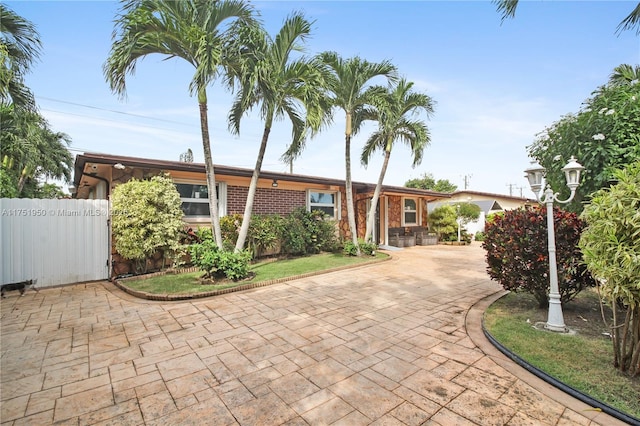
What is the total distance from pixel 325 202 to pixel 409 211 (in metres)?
6.46

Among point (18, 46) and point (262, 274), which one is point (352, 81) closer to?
point (262, 274)

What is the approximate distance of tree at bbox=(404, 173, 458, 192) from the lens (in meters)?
45.8

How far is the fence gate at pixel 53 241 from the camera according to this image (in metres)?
6.39

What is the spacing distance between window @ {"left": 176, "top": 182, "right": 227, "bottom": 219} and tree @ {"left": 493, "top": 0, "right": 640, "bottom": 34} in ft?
28.5

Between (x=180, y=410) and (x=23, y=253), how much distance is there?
7.18 m

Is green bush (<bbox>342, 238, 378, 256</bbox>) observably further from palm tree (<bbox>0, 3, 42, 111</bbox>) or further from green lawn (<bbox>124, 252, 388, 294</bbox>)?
palm tree (<bbox>0, 3, 42, 111</bbox>)

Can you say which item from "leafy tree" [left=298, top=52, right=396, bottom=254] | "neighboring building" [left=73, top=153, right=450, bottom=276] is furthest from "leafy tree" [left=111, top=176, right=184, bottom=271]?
"leafy tree" [left=298, top=52, right=396, bottom=254]

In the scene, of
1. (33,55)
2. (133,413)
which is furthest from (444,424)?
(33,55)

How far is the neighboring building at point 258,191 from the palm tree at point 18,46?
5.46 ft

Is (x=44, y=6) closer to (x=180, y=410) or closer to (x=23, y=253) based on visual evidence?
(x=23, y=253)

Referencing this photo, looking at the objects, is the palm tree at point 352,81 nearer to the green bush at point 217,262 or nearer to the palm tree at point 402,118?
the palm tree at point 402,118

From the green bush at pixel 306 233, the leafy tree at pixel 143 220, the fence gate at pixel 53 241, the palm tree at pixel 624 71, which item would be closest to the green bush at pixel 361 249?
the green bush at pixel 306 233

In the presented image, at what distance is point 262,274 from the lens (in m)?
7.61

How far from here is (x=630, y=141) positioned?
15.4ft
